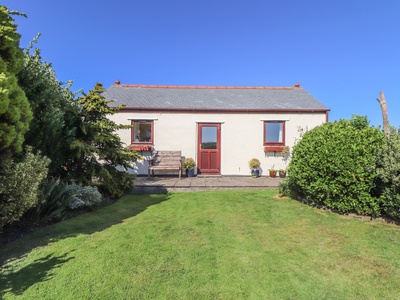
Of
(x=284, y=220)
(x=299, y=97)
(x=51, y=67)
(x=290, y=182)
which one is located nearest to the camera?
(x=284, y=220)

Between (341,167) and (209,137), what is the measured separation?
24.5ft

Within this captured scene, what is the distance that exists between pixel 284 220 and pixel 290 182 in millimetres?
2321

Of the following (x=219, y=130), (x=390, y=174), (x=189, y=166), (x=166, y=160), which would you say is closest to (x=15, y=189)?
(x=390, y=174)

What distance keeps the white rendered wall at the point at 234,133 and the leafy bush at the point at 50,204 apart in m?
6.70

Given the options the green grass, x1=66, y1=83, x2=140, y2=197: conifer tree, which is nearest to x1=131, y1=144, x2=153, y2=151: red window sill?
x1=66, y1=83, x2=140, y2=197: conifer tree

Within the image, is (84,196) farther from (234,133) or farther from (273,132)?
(273,132)

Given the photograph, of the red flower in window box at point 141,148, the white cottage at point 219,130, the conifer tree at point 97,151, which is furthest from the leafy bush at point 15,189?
the white cottage at point 219,130

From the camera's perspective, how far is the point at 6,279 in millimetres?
2527

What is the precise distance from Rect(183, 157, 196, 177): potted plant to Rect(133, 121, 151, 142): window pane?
104 inches

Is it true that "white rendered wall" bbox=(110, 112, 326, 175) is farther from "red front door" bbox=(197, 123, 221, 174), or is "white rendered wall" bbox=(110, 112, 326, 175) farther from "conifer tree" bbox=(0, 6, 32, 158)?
"conifer tree" bbox=(0, 6, 32, 158)

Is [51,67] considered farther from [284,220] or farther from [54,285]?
[284,220]

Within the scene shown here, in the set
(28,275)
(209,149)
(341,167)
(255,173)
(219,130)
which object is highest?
(219,130)

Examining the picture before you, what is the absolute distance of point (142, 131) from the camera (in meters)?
11.6

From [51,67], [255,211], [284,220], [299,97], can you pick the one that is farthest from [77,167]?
[299,97]
